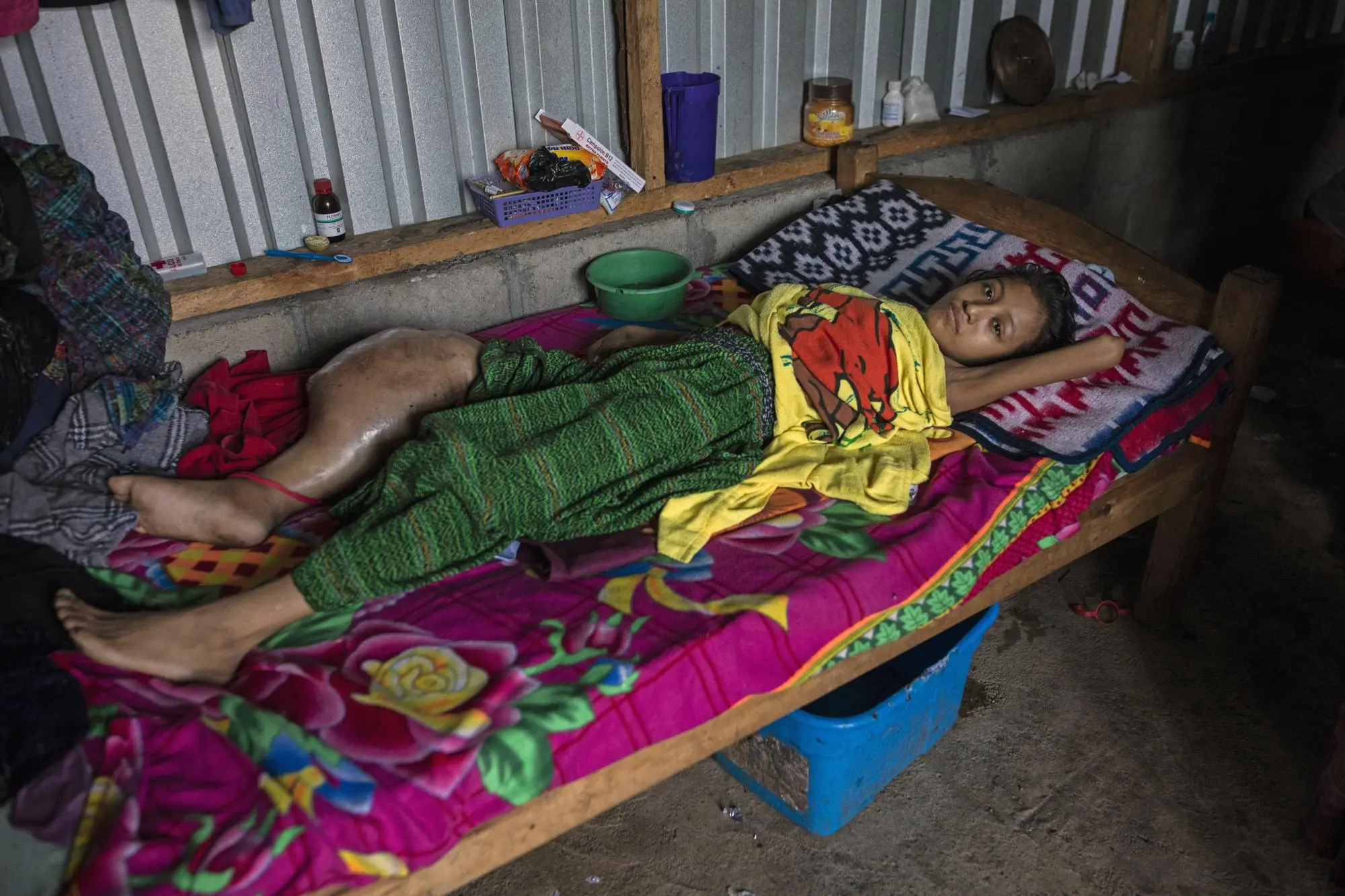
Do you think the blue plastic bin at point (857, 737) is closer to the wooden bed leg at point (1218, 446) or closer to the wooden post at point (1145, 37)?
the wooden bed leg at point (1218, 446)

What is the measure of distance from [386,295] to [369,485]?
0.99 meters

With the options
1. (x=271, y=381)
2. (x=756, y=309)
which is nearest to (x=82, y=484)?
(x=271, y=381)

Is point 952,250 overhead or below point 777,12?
below

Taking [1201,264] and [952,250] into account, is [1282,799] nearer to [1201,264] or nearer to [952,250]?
[952,250]

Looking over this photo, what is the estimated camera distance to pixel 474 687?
1.60m

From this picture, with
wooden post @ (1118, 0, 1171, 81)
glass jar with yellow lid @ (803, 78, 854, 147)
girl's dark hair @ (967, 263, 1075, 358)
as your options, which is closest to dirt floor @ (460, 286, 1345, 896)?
girl's dark hair @ (967, 263, 1075, 358)

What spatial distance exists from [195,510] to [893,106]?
2908mm

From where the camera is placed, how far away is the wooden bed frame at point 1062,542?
1565 millimetres

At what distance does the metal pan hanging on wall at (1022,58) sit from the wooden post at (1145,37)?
1.80ft

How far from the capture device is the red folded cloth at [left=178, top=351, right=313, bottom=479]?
2.17 metres

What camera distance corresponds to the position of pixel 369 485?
1927mm

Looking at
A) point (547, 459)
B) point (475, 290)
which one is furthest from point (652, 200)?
point (547, 459)

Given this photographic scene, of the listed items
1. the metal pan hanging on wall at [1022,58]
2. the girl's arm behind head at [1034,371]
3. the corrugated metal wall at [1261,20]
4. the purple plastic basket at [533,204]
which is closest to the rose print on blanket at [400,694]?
the girl's arm behind head at [1034,371]

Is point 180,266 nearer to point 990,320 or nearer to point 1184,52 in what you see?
point 990,320
